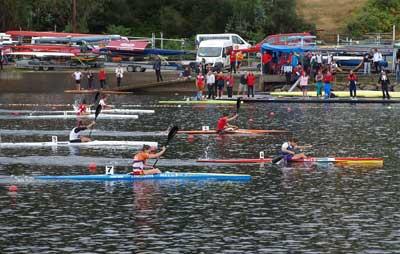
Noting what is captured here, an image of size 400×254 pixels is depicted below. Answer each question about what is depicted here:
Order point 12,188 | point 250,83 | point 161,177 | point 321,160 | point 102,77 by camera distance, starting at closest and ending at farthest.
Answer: point 12,188 < point 161,177 < point 321,160 < point 250,83 < point 102,77

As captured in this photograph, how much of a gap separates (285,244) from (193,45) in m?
77.3

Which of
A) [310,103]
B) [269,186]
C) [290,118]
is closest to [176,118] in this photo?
[290,118]

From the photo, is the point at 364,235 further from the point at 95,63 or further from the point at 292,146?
the point at 95,63

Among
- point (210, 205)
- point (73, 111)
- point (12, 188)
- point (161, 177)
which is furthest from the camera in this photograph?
point (73, 111)

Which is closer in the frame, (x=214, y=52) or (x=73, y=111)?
(x=73, y=111)

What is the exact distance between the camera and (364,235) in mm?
30391

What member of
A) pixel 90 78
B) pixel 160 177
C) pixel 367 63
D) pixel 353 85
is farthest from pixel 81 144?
pixel 367 63

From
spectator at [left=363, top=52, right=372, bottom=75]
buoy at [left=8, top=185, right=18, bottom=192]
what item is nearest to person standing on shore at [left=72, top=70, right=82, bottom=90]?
spectator at [left=363, top=52, right=372, bottom=75]

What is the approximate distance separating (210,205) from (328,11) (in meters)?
89.6

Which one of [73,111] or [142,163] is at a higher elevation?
[73,111]

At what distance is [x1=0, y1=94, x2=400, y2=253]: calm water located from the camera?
97.0ft

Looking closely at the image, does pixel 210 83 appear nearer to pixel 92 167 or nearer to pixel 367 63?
pixel 367 63

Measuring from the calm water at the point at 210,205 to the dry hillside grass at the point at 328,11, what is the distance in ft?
211

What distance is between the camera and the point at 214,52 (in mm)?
93000
